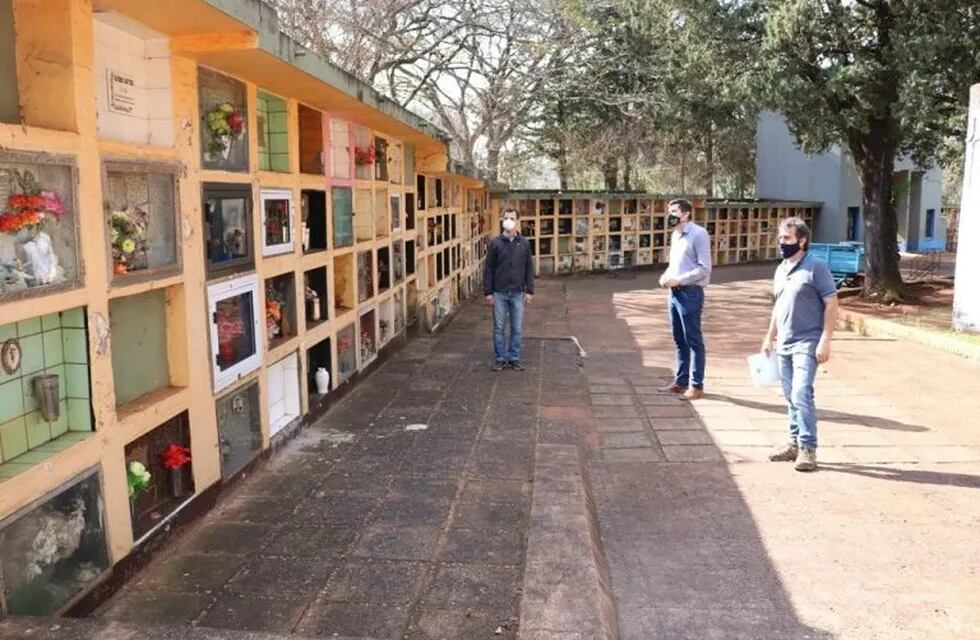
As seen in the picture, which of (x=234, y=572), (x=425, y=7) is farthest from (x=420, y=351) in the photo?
(x=425, y=7)

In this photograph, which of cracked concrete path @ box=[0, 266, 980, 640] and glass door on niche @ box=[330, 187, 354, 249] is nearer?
cracked concrete path @ box=[0, 266, 980, 640]

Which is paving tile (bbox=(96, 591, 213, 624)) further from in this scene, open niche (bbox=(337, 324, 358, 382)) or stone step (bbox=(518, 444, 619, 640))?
open niche (bbox=(337, 324, 358, 382))

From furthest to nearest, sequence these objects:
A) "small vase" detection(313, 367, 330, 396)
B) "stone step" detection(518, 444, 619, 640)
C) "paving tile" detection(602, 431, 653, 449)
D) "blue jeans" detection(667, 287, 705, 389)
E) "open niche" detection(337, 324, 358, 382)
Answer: "blue jeans" detection(667, 287, 705, 389) < "open niche" detection(337, 324, 358, 382) < "small vase" detection(313, 367, 330, 396) < "paving tile" detection(602, 431, 653, 449) < "stone step" detection(518, 444, 619, 640)

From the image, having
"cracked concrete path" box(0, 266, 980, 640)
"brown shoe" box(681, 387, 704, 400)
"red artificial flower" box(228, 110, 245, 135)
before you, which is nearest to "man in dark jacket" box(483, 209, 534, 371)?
"cracked concrete path" box(0, 266, 980, 640)

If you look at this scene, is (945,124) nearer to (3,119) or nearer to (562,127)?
(562,127)

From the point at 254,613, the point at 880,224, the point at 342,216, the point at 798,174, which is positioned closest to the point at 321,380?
the point at 342,216

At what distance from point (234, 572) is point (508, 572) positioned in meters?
0.98

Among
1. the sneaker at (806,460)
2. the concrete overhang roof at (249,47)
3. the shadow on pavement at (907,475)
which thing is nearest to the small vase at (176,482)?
the concrete overhang roof at (249,47)

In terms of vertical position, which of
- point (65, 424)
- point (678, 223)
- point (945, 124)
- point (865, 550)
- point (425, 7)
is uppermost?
point (425, 7)

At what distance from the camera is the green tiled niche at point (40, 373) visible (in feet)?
7.58

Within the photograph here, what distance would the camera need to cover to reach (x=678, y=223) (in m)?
5.57

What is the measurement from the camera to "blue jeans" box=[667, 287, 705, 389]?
5.54m

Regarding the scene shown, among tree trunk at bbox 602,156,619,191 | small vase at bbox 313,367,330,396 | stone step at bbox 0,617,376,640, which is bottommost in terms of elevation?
stone step at bbox 0,617,376,640

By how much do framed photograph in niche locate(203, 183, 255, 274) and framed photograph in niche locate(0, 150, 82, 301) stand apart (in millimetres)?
942
